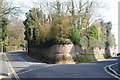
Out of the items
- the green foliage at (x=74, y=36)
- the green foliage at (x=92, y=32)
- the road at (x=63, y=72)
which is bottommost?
the road at (x=63, y=72)

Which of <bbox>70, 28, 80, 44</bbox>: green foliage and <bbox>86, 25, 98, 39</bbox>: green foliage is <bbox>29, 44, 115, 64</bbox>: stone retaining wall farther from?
<bbox>86, 25, 98, 39</bbox>: green foliage

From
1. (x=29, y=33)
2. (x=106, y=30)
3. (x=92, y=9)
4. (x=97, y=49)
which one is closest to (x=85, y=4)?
(x=92, y=9)

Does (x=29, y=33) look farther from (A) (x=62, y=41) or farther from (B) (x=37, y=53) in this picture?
(A) (x=62, y=41)

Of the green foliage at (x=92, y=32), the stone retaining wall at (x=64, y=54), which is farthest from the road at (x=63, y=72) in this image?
the green foliage at (x=92, y=32)

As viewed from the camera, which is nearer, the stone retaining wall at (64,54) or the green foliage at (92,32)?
the stone retaining wall at (64,54)

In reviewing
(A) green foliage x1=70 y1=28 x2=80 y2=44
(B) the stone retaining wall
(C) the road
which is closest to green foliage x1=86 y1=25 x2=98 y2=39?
(B) the stone retaining wall

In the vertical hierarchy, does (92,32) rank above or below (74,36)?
Result: above

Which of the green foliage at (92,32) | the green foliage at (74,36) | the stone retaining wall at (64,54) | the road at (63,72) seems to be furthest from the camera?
the green foliage at (92,32)

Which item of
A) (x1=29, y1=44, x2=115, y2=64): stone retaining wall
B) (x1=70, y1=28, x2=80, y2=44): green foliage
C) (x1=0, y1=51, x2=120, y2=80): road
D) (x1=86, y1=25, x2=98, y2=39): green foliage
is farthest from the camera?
(x1=86, y1=25, x2=98, y2=39): green foliage

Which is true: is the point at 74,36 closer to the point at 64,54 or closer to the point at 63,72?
the point at 64,54

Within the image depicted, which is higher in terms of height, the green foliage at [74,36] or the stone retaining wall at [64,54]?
the green foliage at [74,36]

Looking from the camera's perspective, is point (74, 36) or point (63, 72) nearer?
point (63, 72)

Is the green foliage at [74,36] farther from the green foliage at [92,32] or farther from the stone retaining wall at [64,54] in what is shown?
the green foliage at [92,32]

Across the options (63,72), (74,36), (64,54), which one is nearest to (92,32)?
(74,36)
